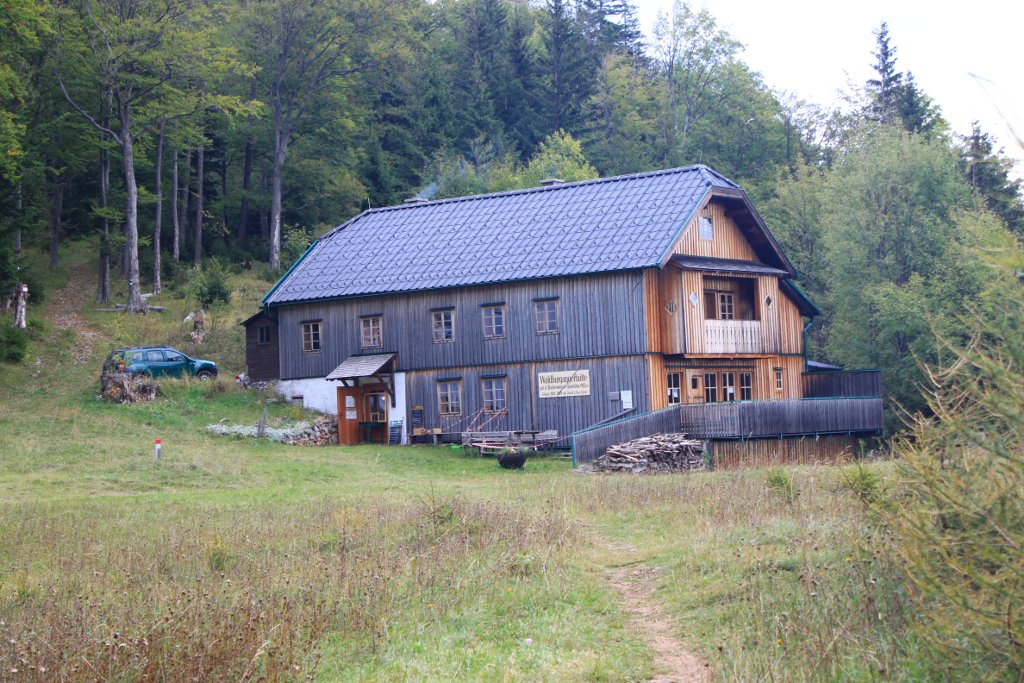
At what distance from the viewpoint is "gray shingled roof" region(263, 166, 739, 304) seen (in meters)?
30.4

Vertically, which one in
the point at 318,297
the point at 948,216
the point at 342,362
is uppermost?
the point at 948,216

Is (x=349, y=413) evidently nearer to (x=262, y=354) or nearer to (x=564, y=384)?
(x=262, y=354)

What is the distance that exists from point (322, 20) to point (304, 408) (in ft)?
89.6

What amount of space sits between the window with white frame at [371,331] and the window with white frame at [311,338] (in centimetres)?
210

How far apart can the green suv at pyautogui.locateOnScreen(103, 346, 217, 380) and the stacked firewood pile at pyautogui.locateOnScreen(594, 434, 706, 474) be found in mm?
18028

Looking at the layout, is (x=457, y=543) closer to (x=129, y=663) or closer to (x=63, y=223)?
(x=129, y=663)

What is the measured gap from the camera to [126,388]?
104ft

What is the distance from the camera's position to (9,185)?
135ft

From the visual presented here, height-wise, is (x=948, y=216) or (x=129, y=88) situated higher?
(x=129, y=88)

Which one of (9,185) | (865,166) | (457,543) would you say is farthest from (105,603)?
(865,166)

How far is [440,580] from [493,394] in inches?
812

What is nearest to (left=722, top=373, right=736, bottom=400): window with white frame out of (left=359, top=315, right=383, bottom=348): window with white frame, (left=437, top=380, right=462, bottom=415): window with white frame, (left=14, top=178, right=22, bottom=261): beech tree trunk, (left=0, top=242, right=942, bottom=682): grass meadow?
(left=437, top=380, right=462, bottom=415): window with white frame

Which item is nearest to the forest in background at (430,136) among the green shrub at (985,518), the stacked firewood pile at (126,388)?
the stacked firewood pile at (126,388)

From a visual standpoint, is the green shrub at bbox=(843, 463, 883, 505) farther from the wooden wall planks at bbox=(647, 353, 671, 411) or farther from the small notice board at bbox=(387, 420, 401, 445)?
the small notice board at bbox=(387, 420, 401, 445)
